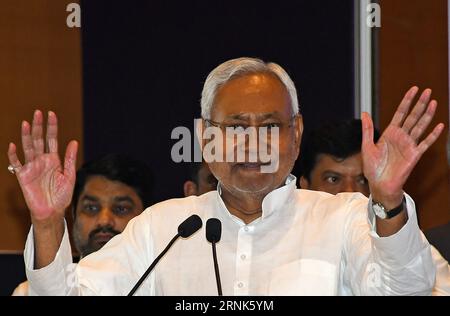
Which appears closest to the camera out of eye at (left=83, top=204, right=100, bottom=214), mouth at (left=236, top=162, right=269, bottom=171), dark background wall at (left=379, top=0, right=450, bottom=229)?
mouth at (left=236, top=162, right=269, bottom=171)

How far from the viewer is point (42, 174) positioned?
1.96 meters

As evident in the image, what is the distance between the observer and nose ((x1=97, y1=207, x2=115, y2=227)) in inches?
136

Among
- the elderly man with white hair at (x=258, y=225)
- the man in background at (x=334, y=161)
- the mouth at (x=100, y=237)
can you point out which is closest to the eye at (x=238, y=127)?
the elderly man with white hair at (x=258, y=225)

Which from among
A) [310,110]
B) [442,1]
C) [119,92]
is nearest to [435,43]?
[442,1]

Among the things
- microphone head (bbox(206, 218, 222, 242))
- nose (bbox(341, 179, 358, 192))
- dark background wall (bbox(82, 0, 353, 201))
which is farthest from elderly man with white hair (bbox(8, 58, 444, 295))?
dark background wall (bbox(82, 0, 353, 201))

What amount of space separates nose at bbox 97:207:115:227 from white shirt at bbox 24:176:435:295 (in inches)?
41.1

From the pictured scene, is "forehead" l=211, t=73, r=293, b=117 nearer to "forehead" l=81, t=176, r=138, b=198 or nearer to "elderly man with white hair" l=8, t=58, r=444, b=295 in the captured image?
"elderly man with white hair" l=8, t=58, r=444, b=295

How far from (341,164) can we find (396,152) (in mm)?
1552

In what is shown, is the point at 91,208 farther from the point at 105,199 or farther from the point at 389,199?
the point at 389,199

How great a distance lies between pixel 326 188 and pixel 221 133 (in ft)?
4.05

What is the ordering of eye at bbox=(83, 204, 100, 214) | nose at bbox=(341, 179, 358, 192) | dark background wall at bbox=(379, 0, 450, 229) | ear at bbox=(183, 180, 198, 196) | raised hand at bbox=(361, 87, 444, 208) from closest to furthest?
1. raised hand at bbox=(361, 87, 444, 208)
2. nose at bbox=(341, 179, 358, 192)
3. eye at bbox=(83, 204, 100, 214)
4. ear at bbox=(183, 180, 198, 196)
5. dark background wall at bbox=(379, 0, 450, 229)

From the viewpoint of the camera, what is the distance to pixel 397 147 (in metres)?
1.89

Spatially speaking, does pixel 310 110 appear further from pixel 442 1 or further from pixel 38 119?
pixel 38 119
